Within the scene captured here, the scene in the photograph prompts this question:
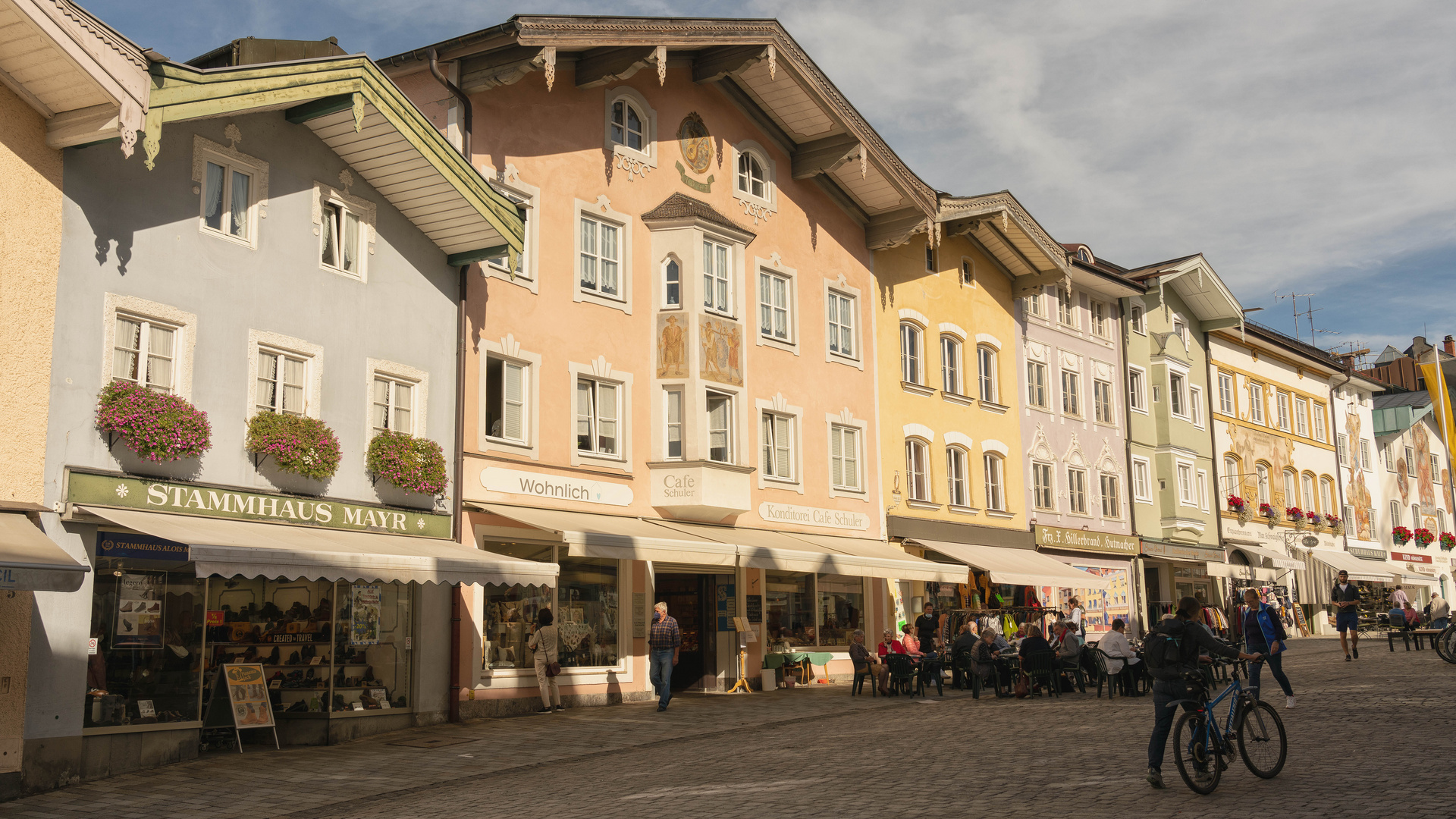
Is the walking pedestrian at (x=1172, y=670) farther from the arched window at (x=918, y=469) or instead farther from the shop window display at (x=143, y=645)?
the arched window at (x=918, y=469)

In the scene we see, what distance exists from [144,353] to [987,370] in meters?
21.8

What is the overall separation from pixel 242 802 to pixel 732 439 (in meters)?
12.6

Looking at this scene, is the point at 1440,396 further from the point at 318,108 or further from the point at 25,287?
the point at 25,287

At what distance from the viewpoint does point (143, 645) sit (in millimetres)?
14000

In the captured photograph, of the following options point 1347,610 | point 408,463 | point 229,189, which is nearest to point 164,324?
point 229,189

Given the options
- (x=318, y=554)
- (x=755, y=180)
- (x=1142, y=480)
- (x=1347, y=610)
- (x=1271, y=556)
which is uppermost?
(x=755, y=180)

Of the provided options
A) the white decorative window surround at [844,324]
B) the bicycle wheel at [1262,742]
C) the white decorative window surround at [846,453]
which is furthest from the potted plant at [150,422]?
the white decorative window surround at [844,324]

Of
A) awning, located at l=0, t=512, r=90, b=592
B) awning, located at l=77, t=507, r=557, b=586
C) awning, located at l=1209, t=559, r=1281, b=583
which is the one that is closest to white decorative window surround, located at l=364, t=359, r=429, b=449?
awning, located at l=77, t=507, r=557, b=586

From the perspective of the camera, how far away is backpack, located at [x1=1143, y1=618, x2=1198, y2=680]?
34.5 ft

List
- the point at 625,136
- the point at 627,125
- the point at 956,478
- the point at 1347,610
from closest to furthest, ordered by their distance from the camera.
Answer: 1. the point at 625,136
2. the point at 627,125
3. the point at 1347,610
4. the point at 956,478

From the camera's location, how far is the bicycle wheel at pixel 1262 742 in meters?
10.7

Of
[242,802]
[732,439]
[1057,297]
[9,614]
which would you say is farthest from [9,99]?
[1057,297]

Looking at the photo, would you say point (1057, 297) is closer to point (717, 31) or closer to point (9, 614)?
point (717, 31)

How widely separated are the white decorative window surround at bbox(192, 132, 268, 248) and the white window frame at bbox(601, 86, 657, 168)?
290 inches
